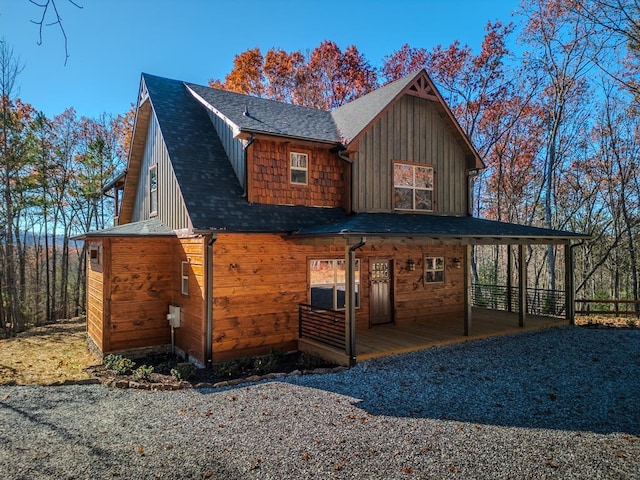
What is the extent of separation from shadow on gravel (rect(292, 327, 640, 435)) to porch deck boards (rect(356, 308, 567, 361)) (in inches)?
8.3

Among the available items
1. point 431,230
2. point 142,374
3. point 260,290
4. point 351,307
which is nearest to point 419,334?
point 431,230

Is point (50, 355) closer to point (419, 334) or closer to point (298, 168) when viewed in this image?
point (298, 168)

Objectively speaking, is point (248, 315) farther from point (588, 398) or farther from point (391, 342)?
point (588, 398)

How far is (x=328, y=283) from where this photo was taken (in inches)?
420

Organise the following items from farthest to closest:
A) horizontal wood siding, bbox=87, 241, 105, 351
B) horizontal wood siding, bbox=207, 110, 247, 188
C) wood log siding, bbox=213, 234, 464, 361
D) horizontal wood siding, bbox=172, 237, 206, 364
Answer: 1. horizontal wood siding, bbox=207, 110, 247, 188
2. horizontal wood siding, bbox=87, 241, 105, 351
3. wood log siding, bbox=213, 234, 464, 361
4. horizontal wood siding, bbox=172, 237, 206, 364

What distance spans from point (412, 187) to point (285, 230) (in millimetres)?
4908

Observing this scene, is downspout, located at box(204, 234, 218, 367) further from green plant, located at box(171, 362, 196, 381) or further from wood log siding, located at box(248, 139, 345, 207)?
wood log siding, located at box(248, 139, 345, 207)

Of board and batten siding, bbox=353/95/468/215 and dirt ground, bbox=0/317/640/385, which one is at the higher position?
board and batten siding, bbox=353/95/468/215

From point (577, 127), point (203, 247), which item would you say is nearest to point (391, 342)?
point (203, 247)

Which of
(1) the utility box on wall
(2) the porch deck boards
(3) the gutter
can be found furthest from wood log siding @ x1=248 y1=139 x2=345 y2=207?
(2) the porch deck boards

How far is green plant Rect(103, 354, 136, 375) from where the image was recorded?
8.71 m

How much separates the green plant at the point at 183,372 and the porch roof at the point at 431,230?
3.79 metres

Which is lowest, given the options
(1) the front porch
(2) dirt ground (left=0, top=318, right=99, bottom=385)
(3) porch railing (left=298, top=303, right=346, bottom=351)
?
(2) dirt ground (left=0, top=318, right=99, bottom=385)

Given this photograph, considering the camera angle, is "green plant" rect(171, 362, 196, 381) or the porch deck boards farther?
the porch deck boards
